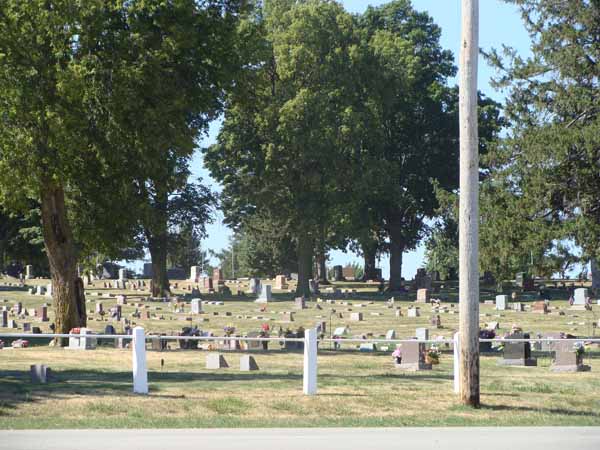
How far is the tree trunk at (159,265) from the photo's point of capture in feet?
217

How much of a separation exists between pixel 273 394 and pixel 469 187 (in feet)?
16.6

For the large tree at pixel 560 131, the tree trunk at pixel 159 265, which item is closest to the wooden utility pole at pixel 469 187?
the large tree at pixel 560 131

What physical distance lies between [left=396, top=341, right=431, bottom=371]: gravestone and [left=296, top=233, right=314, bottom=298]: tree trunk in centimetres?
4124

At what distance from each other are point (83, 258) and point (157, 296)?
98.8 feet

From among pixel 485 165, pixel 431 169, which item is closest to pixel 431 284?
pixel 431 169

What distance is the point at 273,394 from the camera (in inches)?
788

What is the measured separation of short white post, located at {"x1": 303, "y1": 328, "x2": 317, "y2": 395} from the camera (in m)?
19.8

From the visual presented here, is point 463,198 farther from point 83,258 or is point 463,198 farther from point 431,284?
point 431,284

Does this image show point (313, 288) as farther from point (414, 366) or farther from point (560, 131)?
point (414, 366)

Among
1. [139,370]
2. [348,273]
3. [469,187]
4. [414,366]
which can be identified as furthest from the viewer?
[348,273]

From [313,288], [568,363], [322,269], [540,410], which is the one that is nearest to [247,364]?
[568,363]

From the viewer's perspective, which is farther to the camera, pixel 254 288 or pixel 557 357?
pixel 254 288

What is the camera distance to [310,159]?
67.4 m

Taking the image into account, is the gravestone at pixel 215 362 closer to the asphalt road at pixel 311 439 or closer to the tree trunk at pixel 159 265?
the asphalt road at pixel 311 439
